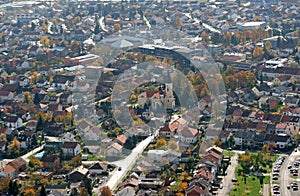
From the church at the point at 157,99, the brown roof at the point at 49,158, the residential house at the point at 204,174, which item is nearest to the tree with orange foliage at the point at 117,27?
the church at the point at 157,99

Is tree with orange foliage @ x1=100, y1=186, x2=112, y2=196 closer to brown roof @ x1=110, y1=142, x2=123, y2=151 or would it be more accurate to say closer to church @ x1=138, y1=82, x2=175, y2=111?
brown roof @ x1=110, y1=142, x2=123, y2=151

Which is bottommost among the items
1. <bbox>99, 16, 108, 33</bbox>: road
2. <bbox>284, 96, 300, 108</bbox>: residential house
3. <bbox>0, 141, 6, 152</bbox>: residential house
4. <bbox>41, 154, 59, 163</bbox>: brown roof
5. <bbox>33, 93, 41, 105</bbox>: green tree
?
<bbox>99, 16, 108, 33</bbox>: road

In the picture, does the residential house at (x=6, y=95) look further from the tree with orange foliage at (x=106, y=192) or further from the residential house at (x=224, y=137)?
the tree with orange foliage at (x=106, y=192)

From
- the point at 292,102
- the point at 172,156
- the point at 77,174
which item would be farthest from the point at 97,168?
the point at 292,102

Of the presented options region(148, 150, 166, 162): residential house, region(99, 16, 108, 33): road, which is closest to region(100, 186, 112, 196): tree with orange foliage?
region(148, 150, 166, 162): residential house

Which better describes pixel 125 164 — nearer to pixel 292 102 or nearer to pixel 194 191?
pixel 194 191

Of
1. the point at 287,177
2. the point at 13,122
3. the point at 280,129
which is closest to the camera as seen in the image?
the point at 287,177
